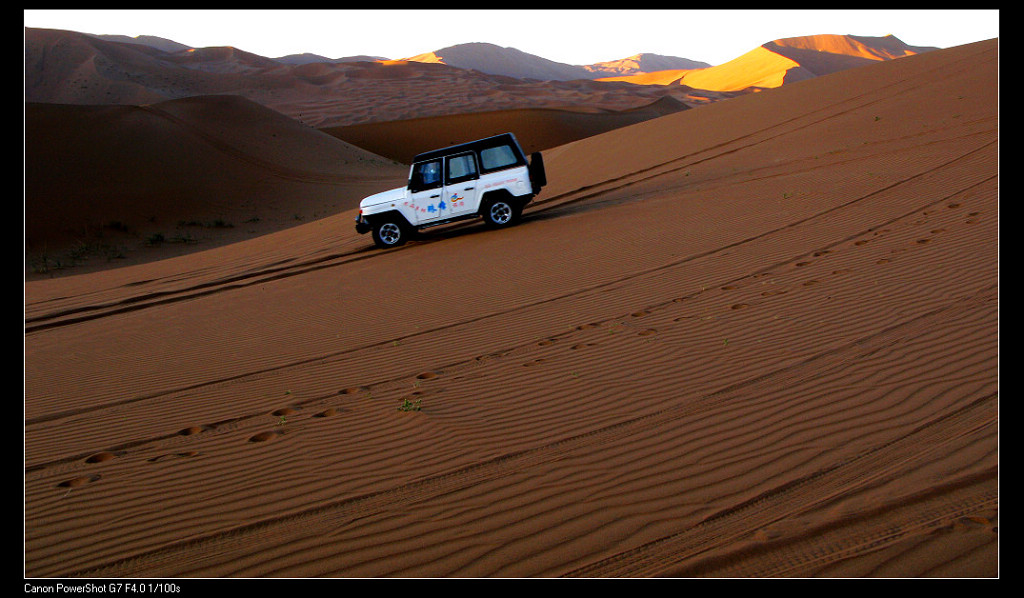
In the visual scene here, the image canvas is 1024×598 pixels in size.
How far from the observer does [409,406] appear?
5.49 meters

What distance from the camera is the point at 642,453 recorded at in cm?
432

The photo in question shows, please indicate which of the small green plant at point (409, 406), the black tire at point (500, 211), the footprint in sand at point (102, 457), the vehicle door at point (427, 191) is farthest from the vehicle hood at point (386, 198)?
the footprint in sand at point (102, 457)

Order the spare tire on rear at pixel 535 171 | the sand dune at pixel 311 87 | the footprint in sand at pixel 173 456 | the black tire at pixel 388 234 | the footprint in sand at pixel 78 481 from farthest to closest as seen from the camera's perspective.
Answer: the sand dune at pixel 311 87 < the black tire at pixel 388 234 < the spare tire on rear at pixel 535 171 < the footprint in sand at pixel 173 456 < the footprint in sand at pixel 78 481

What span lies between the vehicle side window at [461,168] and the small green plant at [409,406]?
7.82 metres

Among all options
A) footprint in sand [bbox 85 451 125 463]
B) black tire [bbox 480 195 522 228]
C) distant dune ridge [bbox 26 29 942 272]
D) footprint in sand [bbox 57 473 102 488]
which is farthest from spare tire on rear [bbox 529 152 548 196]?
distant dune ridge [bbox 26 29 942 272]

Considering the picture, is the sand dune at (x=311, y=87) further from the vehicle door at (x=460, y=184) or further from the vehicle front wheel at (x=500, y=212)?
the vehicle door at (x=460, y=184)

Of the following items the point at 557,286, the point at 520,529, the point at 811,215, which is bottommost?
the point at 520,529

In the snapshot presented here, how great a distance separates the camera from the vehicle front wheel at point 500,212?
13.2 metres

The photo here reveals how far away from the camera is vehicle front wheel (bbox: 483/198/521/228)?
43.3ft

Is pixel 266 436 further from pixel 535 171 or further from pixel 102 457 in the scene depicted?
pixel 535 171

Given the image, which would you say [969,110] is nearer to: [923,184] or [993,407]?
[923,184]

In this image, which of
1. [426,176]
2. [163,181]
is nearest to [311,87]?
[163,181]

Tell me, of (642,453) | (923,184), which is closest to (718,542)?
(642,453)
